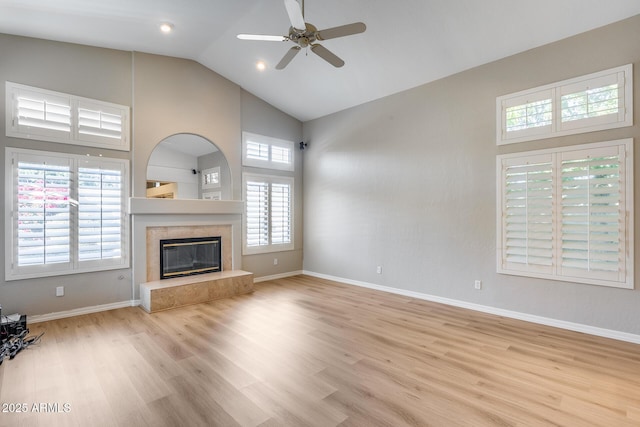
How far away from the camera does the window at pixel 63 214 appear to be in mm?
3799

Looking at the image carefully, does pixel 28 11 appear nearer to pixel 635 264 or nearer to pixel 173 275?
pixel 173 275

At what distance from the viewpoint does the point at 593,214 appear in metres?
3.47

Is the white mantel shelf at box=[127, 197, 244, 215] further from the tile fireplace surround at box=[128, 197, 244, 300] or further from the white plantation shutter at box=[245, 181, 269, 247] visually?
the white plantation shutter at box=[245, 181, 269, 247]

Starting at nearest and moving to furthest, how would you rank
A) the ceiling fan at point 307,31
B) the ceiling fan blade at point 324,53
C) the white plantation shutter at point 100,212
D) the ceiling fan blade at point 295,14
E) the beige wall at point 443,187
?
the ceiling fan blade at point 295,14 → the ceiling fan at point 307,31 → the ceiling fan blade at point 324,53 → the beige wall at point 443,187 → the white plantation shutter at point 100,212

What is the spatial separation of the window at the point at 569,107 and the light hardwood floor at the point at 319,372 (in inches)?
94.6

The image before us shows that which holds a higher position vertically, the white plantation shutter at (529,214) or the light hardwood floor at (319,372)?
the white plantation shutter at (529,214)

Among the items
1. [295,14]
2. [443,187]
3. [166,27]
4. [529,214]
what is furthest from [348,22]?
[529,214]

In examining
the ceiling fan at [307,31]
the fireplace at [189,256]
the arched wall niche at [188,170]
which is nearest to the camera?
the ceiling fan at [307,31]

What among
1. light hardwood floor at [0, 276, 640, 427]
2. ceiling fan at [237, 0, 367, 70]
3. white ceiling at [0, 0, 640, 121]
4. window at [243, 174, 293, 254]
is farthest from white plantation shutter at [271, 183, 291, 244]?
ceiling fan at [237, 0, 367, 70]

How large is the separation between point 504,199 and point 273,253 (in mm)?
4340

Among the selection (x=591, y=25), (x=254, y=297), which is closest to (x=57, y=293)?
(x=254, y=297)

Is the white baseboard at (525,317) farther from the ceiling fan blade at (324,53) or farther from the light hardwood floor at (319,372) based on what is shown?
the ceiling fan blade at (324,53)

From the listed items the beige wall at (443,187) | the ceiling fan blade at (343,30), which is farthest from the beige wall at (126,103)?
the ceiling fan blade at (343,30)

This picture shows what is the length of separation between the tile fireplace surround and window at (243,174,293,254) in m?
0.30
